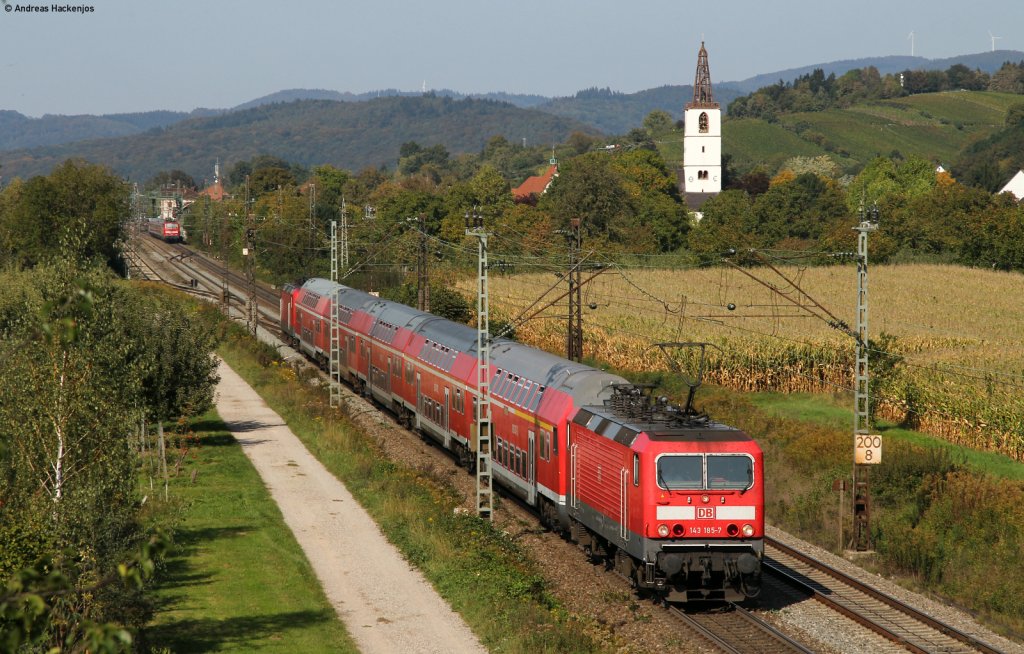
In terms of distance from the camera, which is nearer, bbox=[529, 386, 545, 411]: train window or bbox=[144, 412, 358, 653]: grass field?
bbox=[144, 412, 358, 653]: grass field

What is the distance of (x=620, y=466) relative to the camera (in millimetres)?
24781

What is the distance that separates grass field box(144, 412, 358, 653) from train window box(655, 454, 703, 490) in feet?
22.5

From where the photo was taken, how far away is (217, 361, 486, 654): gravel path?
23.9 metres

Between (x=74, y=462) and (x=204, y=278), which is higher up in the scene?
(x=74, y=462)

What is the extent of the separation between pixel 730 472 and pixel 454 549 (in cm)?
844

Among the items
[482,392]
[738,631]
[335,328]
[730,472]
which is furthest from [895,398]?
[335,328]

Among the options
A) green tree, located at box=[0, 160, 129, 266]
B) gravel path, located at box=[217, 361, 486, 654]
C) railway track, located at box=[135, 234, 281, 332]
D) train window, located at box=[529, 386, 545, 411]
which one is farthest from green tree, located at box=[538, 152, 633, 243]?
train window, located at box=[529, 386, 545, 411]

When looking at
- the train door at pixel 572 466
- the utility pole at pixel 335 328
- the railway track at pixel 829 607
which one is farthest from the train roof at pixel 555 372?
the utility pole at pixel 335 328

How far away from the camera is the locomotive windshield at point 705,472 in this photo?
23578mm

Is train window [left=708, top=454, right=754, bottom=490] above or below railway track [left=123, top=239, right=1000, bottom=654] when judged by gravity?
above

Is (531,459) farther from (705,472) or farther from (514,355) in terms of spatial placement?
(705,472)

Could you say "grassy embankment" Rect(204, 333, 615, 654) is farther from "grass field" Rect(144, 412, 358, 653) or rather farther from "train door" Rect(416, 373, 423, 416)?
"grass field" Rect(144, 412, 358, 653)

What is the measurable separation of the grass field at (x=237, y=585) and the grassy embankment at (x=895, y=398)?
14.1 m

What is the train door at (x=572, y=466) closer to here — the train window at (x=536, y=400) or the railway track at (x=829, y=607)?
the train window at (x=536, y=400)
